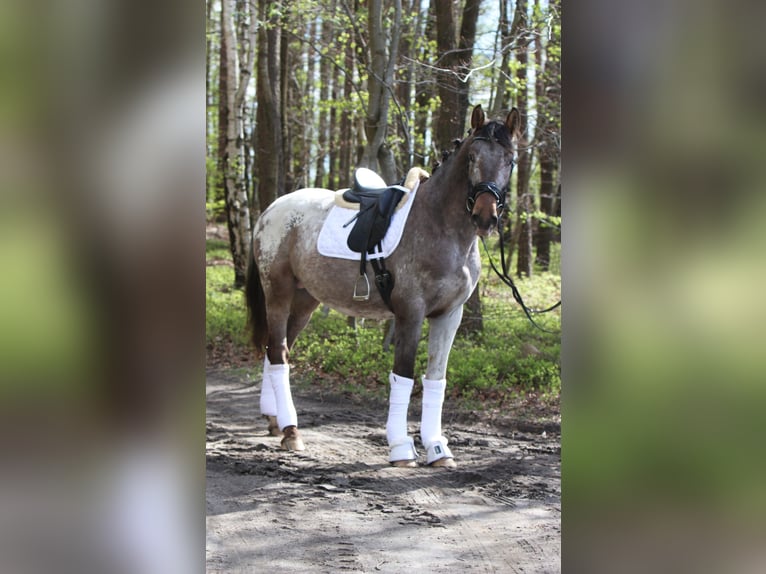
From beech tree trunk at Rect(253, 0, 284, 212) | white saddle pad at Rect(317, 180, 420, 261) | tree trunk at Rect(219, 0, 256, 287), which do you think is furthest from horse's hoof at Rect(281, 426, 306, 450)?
beech tree trunk at Rect(253, 0, 284, 212)

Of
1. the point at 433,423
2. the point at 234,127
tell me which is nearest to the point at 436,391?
the point at 433,423

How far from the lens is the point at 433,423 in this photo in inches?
203

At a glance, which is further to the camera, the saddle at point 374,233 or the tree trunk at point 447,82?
the tree trunk at point 447,82

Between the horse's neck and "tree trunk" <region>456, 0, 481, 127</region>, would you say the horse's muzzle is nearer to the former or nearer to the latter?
the horse's neck

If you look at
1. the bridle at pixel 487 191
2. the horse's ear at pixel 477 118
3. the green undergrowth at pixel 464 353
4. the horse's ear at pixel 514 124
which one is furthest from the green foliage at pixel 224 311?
the horse's ear at pixel 514 124

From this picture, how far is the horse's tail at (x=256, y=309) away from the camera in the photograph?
6.30 meters

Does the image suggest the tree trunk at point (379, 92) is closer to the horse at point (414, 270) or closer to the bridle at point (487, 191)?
the horse at point (414, 270)

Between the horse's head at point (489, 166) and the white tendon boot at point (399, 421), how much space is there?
118 cm
